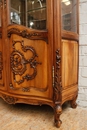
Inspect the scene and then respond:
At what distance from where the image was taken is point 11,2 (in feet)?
3.76

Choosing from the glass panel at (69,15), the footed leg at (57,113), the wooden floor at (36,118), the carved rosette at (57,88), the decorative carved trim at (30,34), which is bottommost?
the wooden floor at (36,118)

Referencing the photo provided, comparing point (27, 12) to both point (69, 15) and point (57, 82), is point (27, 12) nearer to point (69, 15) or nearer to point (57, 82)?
point (69, 15)

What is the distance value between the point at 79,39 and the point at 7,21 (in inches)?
28.8

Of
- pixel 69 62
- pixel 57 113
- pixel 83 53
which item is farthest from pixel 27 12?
pixel 57 113

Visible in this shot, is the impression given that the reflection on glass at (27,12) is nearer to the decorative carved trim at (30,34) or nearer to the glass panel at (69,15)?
the decorative carved trim at (30,34)

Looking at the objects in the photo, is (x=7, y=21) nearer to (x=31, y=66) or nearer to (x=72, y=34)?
(x=31, y=66)

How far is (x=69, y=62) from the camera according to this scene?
1.17m

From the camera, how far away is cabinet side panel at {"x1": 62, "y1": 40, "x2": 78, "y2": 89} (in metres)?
1.11

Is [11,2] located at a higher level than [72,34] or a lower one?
higher

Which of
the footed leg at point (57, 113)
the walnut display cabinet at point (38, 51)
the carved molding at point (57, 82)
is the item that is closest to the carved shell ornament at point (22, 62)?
the walnut display cabinet at point (38, 51)

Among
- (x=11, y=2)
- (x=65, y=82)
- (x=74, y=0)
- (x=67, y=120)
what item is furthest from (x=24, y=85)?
(x=74, y=0)

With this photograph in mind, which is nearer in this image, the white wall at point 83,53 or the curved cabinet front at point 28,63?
the curved cabinet front at point 28,63

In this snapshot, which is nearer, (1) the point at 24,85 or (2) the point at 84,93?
(1) the point at 24,85

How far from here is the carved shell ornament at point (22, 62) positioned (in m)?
1.10
